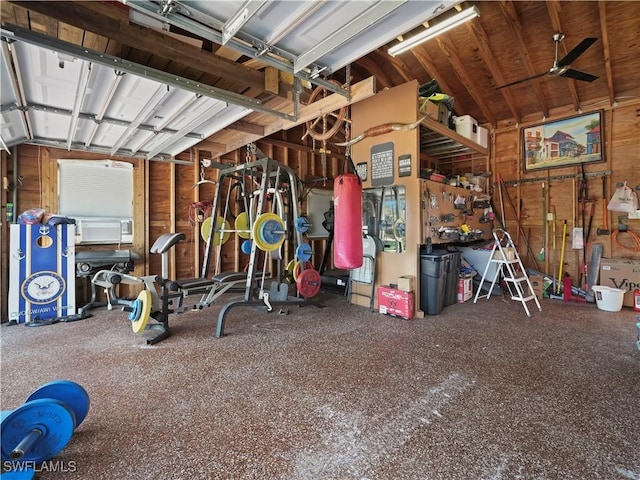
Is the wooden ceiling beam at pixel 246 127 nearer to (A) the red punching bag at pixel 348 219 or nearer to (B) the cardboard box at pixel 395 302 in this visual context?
(A) the red punching bag at pixel 348 219

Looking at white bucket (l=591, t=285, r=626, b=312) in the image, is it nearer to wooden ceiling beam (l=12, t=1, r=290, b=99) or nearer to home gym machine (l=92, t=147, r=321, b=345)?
home gym machine (l=92, t=147, r=321, b=345)

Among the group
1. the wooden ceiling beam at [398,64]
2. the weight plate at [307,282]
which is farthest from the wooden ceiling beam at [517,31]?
the weight plate at [307,282]

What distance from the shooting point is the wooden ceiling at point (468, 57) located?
2344mm

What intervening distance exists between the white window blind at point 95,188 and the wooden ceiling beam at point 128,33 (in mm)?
3121

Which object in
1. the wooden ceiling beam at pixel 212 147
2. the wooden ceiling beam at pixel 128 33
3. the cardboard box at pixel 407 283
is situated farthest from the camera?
the wooden ceiling beam at pixel 212 147

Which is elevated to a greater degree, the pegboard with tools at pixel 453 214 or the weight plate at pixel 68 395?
the pegboard with tools at pixel 453 214

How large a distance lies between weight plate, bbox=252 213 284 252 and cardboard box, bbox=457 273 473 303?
3199 millimetres

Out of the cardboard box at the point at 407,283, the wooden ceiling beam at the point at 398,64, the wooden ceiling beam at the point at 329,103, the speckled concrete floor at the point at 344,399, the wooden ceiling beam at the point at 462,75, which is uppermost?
the wooden ceiling beam at the point at 398,64

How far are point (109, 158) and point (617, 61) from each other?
27.8ft

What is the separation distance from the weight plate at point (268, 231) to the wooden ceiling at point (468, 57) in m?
1.45

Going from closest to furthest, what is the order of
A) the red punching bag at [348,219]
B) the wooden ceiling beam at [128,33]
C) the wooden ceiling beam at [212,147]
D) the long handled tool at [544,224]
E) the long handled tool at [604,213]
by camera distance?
the wooden ceiling beam at [128,33] < the red punching bag at [348,219] < the long handled tool at [604,213] < the wooden ceiling beam at [212,147] < the long handled tool at [544,224]

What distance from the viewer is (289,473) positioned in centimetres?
151

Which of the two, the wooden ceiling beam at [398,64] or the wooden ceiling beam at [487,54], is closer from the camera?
the wooden ceiling beam at [487,54]

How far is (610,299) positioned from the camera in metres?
4.57
